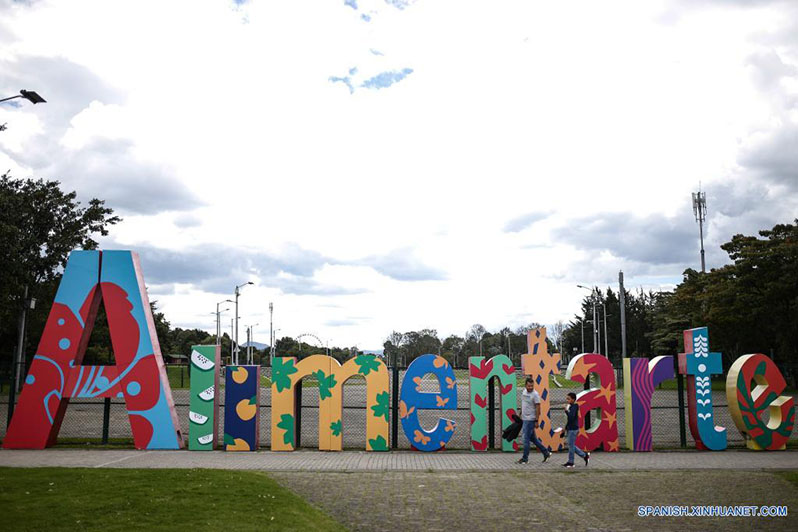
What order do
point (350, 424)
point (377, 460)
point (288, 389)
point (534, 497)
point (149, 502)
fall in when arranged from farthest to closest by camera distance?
point (350, 424), point (288, 389), point (377, 460), point (534, 497), point (149, 502)

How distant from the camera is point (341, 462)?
14344 mm

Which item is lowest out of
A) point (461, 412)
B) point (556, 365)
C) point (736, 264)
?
point (461, 412)

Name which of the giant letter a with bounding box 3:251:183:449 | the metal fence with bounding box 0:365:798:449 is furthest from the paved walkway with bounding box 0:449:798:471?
the metal fence with bounding box 0:365:798:449

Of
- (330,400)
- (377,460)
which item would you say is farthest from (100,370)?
(377,460)

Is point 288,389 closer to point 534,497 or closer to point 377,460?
point 377,460

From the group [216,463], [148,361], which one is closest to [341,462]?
[216,463]

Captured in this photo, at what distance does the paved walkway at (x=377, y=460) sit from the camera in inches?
538

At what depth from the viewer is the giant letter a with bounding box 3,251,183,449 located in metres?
16.0

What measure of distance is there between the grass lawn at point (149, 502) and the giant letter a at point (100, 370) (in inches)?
167

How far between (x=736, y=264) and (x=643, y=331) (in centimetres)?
3236

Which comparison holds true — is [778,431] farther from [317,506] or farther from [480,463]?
[317,506]

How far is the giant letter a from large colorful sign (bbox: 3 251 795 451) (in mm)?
25

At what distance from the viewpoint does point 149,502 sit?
9117mm

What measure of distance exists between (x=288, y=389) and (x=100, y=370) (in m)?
4.69
